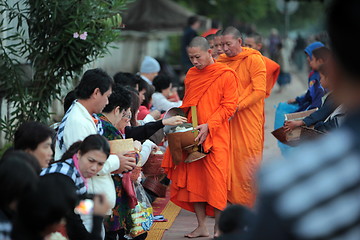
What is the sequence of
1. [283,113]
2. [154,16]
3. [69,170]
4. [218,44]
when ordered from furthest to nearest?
[154,16]
[283,113]
[218,44]
[69,170]

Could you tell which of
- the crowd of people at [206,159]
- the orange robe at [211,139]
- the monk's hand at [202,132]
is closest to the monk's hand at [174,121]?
the crowd of people at [206,159]

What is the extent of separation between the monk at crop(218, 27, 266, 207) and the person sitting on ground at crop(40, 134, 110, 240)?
2.44 metres

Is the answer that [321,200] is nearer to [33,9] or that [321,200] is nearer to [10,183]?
[10,183]

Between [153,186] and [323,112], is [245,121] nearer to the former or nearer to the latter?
[323,112]

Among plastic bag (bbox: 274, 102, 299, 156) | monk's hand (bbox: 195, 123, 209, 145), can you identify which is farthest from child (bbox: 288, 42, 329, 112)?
monk's hand (bbox: 195, 123, 209, 145)

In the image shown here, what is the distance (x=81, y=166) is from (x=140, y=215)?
1495mm

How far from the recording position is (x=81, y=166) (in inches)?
179

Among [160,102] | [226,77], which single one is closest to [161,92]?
[160,102]

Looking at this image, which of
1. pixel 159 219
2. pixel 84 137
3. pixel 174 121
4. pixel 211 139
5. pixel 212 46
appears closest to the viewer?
pixel 84 137

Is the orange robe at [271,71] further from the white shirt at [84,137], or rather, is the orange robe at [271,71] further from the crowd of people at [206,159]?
the white shirt at [84,137]

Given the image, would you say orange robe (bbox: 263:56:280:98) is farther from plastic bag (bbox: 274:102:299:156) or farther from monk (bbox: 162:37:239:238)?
monk (bbox: 162:37:239:238)

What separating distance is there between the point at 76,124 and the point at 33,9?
3289 mm

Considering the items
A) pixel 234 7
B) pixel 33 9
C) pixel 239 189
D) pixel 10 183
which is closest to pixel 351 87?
pixel 10 183

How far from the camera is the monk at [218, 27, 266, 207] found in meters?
6.99
